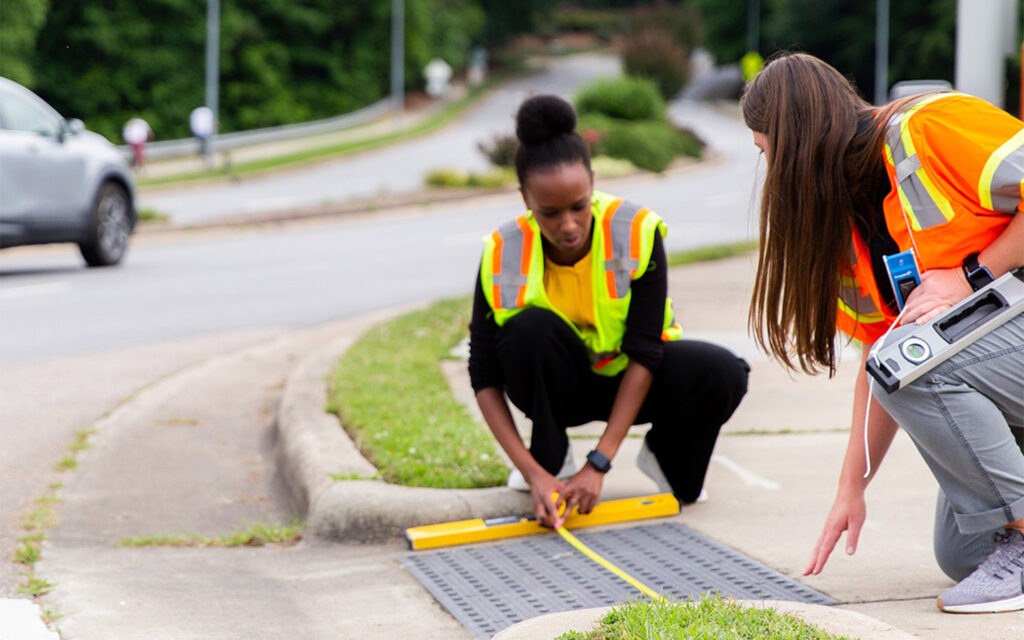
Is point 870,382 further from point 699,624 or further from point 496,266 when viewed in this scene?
point 496,266

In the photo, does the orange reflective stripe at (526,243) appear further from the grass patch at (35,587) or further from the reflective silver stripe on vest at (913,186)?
the grass patch at (35,587)

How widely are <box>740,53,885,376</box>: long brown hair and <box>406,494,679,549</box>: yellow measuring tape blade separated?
1.13 metres

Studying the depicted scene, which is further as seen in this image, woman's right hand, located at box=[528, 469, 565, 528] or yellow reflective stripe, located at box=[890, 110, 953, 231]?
woman's right hand, located at box=[528, 469, 565, 528]

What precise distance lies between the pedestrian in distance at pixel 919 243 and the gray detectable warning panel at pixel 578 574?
361 millimetres

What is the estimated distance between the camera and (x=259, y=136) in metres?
37.9

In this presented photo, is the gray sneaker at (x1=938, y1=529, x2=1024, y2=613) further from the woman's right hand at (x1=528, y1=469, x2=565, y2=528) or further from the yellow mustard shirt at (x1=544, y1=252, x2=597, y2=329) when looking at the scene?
the yellow mustard shirt at (x1=544, y1=252, x2=597, y2=329)

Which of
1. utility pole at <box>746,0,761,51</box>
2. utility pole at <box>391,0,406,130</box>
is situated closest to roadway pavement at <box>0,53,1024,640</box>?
utility pole at <box>391,0,406,130</box>

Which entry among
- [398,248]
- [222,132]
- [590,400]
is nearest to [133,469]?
[590,400]

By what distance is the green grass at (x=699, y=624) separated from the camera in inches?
96.7

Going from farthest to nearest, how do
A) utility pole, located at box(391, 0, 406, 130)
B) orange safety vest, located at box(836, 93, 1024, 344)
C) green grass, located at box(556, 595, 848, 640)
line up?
utility pole, located at box(391, 0, 406, 130) → orange safety vest, located at box(836, 93, 1024, 344) → green grass, located at box(556, 595, 848, 640)

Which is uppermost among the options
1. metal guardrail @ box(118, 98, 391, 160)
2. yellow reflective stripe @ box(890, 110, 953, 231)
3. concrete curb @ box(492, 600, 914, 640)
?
yellow reflective stripe @ box(890, 110, 953, 231)

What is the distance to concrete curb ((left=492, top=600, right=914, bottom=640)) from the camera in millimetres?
2572

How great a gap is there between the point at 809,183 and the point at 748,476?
1824 millimetres

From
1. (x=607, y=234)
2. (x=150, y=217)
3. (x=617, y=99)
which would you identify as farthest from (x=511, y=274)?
(x=617, y=99)
